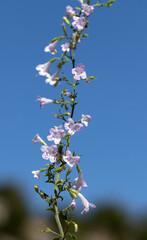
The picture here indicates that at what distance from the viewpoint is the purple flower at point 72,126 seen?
363cm

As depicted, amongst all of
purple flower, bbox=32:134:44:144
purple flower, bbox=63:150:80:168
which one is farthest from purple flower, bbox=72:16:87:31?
purple flower, bbox=63:150:80:168

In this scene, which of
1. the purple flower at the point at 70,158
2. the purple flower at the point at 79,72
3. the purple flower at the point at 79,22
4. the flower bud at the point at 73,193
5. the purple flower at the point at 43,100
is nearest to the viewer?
the purple flower at the point at 70,158

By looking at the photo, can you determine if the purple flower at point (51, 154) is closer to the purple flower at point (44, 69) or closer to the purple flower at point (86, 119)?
the purple flower at point (86, 119)

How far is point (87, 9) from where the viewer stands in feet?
12.9

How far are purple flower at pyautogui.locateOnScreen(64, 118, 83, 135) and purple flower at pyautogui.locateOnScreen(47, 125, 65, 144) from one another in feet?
0.21

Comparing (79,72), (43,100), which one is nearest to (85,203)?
(43,100)

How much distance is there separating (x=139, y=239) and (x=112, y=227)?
22.2 feet

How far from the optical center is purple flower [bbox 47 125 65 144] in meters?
3.63

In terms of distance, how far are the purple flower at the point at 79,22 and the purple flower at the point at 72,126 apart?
3.26ft

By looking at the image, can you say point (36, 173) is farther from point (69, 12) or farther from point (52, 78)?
point (69, 12)

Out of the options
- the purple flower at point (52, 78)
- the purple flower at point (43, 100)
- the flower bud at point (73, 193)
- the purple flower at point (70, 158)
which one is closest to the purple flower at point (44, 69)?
the purple flower at point (52, 78)

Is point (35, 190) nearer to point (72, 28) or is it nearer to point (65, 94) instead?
point (65, 94)

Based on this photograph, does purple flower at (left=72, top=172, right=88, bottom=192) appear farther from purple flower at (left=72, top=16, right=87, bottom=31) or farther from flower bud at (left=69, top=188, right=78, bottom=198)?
purple flower at (left=72, top=16, right=87, bottom=31)

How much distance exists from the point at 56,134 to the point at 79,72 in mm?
679
